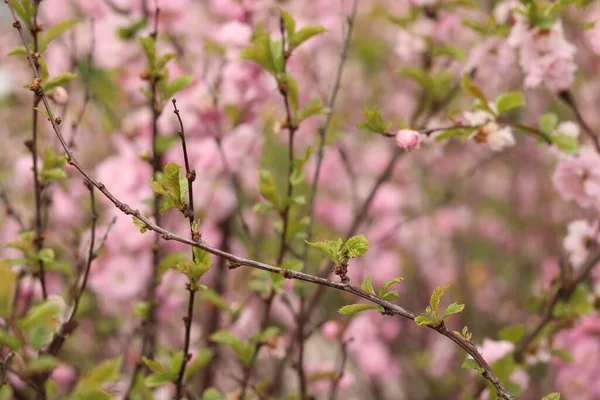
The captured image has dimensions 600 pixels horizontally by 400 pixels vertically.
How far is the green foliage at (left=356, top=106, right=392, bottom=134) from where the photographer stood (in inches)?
29.2

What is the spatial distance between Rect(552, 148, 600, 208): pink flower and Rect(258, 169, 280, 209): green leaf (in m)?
0.50

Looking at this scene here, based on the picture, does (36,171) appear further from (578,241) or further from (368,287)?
(578,241)

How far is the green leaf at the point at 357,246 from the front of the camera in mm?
581

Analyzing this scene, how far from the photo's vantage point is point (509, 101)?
0.83 meters

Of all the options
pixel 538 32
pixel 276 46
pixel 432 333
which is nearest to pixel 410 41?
pixel 538 32

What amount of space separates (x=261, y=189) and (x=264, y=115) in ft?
1.45

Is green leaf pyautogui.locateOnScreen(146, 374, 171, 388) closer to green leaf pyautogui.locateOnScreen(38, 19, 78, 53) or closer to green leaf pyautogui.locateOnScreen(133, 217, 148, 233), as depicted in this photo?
green leaf pyautogui.locateOnScreen(133, 217, 148, 233)

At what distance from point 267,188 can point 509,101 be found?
14.7 inches

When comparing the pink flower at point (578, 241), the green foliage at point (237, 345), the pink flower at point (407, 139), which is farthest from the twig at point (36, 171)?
the pink flower at point (578, 241)

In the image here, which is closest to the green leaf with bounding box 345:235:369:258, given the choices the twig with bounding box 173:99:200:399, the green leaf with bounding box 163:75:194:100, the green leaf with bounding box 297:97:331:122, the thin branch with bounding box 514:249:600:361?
the twig with bounding box 173:99:200:399

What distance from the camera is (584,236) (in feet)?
3.28

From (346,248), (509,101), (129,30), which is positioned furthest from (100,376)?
(129,30)

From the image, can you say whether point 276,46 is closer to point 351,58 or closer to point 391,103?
point 351,58

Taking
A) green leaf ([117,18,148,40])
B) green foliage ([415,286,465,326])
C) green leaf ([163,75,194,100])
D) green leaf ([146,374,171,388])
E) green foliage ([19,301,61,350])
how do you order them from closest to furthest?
1. green foliage ([19,301,61,350])
2. green foliage ([415,286,465,326])
3. green leaf ([146,374,171,388])
4. green leaf ([163,75,194,100])
5. green leaf ([117,18,148,40])
